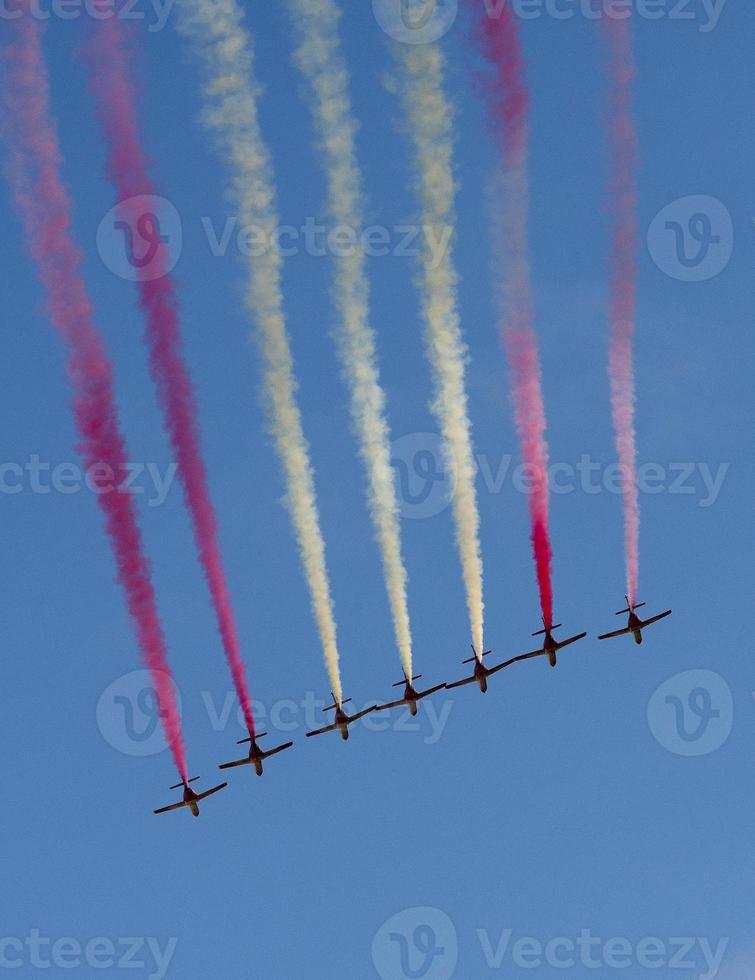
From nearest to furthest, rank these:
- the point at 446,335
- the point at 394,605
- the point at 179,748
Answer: the point at 446,335 → the point at 394,605 → the point at 179,748

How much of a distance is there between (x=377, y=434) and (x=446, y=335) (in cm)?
293

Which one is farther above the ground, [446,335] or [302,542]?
[446,335]

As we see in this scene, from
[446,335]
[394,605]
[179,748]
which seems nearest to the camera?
[446,335]

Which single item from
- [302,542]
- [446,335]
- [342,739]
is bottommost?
[342,739]

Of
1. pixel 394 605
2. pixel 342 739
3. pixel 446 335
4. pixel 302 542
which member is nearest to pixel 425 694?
pixel 342 739

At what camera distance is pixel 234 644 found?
144ft

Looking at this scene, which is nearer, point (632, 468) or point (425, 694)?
point (632, 468)

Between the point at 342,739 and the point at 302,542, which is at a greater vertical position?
the point at 302,542

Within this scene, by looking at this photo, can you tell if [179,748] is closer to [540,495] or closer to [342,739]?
[342,739]

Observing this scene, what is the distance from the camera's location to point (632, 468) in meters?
44.4

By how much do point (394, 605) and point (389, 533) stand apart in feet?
6.87

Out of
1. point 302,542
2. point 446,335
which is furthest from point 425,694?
point 446,335

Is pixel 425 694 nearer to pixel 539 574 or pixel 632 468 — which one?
pixel 539 574

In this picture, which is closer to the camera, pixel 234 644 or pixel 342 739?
pixel 234 644
